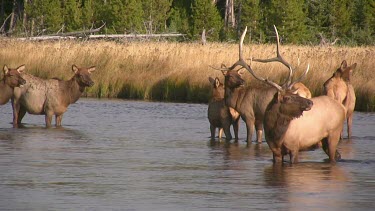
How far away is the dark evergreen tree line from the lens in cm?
5594

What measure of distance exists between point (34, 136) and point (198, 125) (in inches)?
163

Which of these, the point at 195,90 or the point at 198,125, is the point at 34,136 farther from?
the point at 195,90

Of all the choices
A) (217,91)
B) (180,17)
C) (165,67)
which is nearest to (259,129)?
(217,91)

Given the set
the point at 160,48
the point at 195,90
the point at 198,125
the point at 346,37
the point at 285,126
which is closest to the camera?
the point at 285,126

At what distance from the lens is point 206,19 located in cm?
5931

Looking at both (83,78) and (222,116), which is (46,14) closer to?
(83,78)

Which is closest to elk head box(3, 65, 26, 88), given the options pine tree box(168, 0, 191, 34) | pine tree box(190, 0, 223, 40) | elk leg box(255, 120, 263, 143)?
elk leg box(255, 120, 263, 143)

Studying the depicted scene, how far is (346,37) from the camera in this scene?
57.3 metres

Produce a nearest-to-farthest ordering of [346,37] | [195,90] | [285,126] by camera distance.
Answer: [285,126], [195,90], [346,37]

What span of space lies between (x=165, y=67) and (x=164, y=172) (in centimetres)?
1807

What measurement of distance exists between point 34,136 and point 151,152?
306 centimetres

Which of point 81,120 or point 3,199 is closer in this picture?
point 3,199

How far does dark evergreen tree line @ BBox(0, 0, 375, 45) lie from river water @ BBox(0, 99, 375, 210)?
33.6 meters

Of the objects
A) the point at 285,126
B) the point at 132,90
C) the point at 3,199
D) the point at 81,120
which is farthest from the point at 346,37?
the point at 3,199
